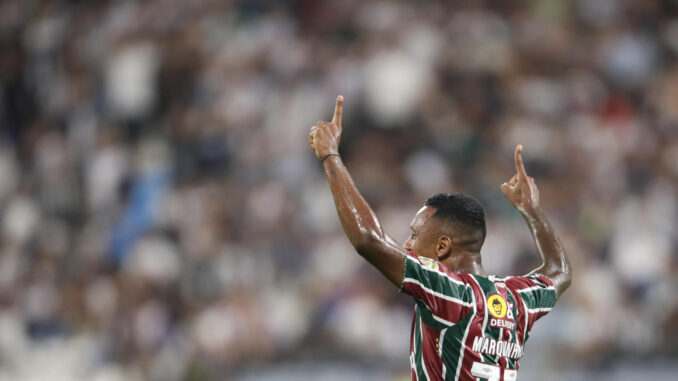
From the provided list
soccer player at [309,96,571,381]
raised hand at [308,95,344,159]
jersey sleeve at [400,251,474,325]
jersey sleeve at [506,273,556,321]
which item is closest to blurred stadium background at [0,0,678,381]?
jersey sleeve at [506,273,556,321]

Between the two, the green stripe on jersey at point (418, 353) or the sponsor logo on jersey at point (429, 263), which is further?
the green stripe on jersey at point (418, 353)

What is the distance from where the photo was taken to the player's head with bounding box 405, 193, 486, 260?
13.4 feet

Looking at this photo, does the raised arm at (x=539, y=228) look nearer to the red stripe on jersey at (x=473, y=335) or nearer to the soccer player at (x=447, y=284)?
the soccer player at (x=447, y=284)

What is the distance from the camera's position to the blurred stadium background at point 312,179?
917 centimetres

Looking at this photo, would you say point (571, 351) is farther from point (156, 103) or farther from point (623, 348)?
point (156, 103)

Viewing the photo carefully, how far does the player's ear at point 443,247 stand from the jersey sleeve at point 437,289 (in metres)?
0.21

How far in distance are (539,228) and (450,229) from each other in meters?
0.87

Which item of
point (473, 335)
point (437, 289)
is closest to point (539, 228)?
point (473, 335)

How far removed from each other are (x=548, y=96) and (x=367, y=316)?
3499mm

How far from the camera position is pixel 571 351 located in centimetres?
834

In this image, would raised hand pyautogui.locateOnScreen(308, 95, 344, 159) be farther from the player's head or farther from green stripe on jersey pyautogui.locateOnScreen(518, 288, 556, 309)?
green stripe on jersey pyautogui.locateOnScreen(518, 288, 556, 309)

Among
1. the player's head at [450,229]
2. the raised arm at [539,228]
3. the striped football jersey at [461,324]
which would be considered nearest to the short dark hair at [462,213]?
the player's head at [450,229]

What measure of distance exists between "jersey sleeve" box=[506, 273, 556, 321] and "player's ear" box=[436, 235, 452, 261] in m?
0.33

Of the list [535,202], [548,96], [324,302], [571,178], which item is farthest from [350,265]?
[535,202]
